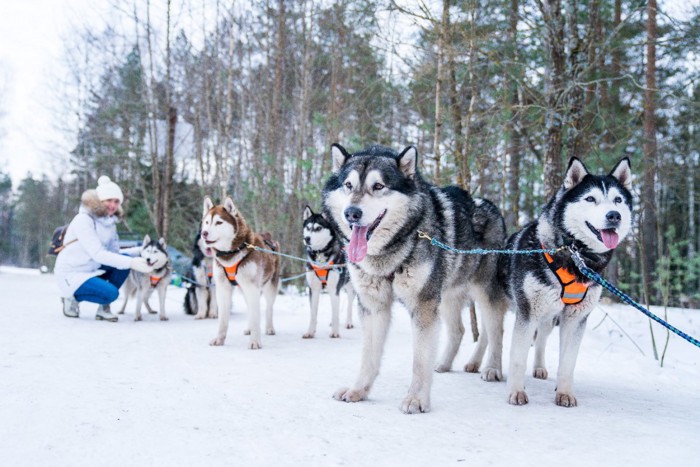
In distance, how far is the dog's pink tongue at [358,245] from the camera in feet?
8.46

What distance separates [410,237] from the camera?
2721 millimetres

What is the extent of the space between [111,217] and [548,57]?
5.78 m

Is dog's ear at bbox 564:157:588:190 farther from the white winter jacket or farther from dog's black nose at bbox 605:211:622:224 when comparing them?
the white winter jacket

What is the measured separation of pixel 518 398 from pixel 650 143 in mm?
8082

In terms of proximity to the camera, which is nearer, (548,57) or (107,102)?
(548,57)

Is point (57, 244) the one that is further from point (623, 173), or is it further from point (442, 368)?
point (623, 173)

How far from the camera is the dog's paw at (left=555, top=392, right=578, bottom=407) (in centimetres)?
271

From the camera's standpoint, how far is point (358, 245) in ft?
8.48

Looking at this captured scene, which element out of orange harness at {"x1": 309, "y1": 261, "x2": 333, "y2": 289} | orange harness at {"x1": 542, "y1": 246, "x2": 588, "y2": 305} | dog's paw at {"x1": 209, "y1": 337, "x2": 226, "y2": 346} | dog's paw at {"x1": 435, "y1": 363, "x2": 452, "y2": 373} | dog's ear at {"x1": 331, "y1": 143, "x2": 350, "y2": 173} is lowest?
dog's paw at {"x1": 209, "y1": 337, "x2": 226, "y2": 346}

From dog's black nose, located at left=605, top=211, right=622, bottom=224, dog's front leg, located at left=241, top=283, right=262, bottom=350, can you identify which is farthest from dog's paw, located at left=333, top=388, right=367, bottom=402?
dog's front leg, located at left=241, top=283, right=262, bottom=350

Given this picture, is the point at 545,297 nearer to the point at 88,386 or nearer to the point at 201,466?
the point at 201,466

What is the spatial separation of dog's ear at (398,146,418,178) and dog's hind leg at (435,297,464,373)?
4.22 feet

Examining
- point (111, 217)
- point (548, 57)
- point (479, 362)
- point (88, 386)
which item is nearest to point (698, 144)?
point (548, 57)

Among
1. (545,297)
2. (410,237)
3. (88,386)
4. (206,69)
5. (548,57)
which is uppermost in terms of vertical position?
(206,69)
